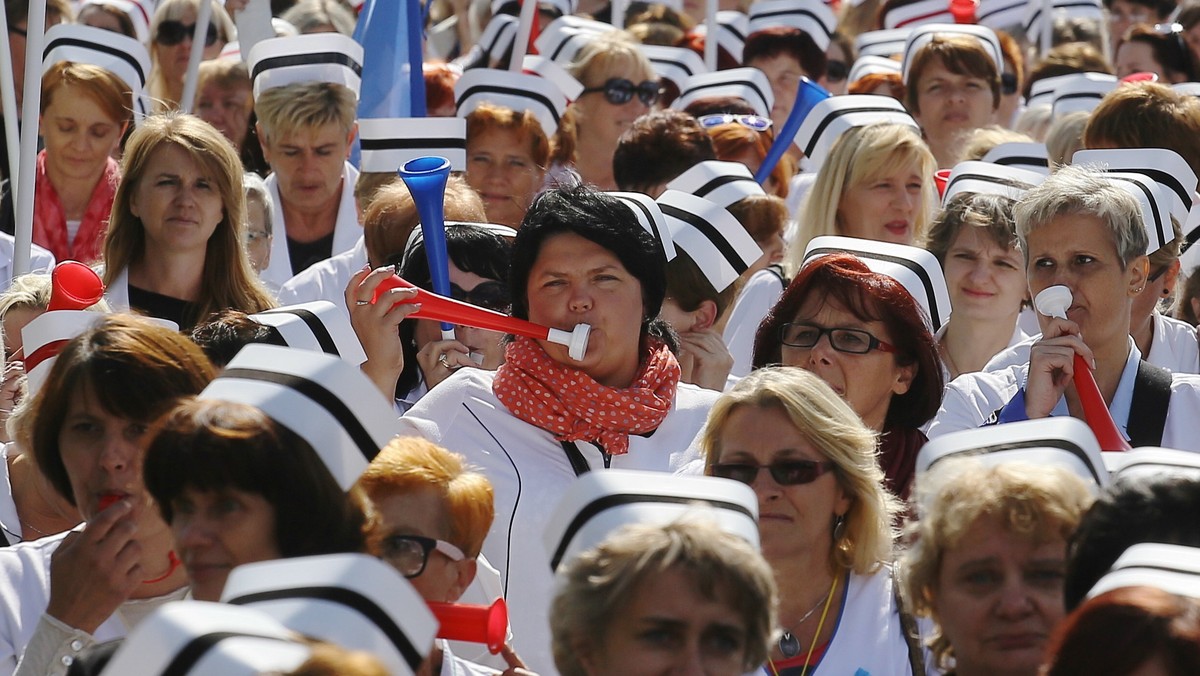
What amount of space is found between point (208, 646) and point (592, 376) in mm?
2397

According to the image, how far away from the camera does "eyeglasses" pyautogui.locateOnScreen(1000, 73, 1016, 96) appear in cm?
926

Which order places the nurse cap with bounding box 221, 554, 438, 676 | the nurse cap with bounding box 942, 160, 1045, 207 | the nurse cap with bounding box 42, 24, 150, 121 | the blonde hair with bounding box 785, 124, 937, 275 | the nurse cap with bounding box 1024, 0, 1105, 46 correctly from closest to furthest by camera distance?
the nurse cap with bounding box 221, 554, 438, 676
the nurse cap with bounding box 942, 160, 1045, 207
the blonde hair with bounding box 785, 124, 937, 275
the nurse cap with bounding box 42, 24, 150, 121
the nurse cap with bounding box 1024, 0, 1105, 46

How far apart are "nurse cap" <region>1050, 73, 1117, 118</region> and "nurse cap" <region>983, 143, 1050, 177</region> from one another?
1.01 metres

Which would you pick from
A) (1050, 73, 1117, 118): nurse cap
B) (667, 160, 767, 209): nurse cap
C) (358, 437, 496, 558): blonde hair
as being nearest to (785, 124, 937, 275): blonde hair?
(667, 160, 767, 209): nurse cap

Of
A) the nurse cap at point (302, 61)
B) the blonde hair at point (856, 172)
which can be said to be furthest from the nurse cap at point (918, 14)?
the nurse cap at point (302, 61)

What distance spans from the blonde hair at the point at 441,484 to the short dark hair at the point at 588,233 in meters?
1.09

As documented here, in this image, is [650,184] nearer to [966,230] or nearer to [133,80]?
[966,230]

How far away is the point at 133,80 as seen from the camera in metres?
7.98

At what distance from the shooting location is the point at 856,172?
657 centimetres

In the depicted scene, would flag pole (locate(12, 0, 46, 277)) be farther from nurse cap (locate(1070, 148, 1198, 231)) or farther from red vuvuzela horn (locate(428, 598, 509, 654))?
nurse cap (locate(1070, 148, 1198, 231))

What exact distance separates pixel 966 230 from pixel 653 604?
10.1 ft

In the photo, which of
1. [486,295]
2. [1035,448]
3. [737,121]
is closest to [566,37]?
[737,121]

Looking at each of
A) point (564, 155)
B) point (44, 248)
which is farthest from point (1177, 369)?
point (44, 248)

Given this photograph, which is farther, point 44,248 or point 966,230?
point 44,248
